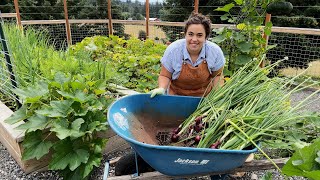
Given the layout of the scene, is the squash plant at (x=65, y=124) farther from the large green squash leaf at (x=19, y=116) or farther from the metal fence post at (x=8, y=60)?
the metal fence post at (x=8, y=60)

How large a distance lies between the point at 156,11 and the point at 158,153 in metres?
9.17

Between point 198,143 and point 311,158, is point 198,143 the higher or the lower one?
the lower one

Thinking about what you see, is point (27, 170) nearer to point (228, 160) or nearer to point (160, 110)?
point (160, 110)

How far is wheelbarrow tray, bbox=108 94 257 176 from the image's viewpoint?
136 cm

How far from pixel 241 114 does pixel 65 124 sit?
3.69ft

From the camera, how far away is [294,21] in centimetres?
782

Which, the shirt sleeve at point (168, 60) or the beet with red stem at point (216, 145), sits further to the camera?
the shirt sleeve at point (168, 60)

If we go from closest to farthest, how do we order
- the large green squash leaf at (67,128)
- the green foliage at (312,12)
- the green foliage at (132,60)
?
1. the large green squash leaf at (67,128)
2. the green foliage at (132,60)
3. the green foliage at (312,12)

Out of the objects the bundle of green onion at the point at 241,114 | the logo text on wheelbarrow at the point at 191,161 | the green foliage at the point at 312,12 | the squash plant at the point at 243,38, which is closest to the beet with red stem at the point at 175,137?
the bundle of green onion at the point at 241,114

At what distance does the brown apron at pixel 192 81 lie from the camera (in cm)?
233

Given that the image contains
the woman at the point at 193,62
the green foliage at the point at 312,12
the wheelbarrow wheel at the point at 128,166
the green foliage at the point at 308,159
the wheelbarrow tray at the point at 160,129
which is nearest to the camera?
the green foliage at the point at 308,159

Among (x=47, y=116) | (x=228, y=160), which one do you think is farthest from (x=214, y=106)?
(x=47, y=116)

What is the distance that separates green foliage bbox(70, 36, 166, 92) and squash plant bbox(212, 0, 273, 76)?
0.86 metres

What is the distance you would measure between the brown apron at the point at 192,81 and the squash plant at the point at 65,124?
698 millimetres
